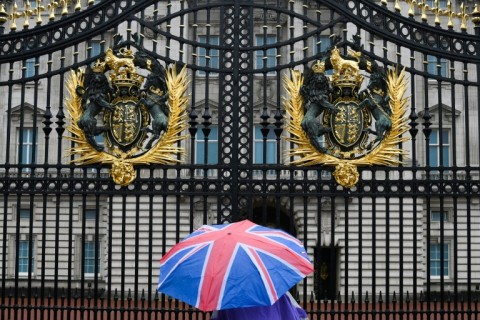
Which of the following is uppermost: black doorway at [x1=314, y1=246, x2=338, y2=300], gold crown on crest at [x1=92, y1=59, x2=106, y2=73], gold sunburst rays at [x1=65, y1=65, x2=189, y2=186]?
gold crown on crest at [x1=92, y1=59, x2=106, y2=73]

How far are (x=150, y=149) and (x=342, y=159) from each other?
2573 millimetres

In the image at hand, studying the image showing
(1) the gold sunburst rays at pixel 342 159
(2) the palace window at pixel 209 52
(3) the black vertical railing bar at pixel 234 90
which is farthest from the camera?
(2) the palace window at pixel 209 52

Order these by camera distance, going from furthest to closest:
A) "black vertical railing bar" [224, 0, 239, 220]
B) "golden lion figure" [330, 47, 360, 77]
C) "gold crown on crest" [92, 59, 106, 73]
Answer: "gold crown on crest" [92, 59, 106, 73] → "black vertical railing bar" [224, 0, 239, 220] → "golden lion figure" [330, 47, 360, 77]

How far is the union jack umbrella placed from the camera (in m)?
6.55

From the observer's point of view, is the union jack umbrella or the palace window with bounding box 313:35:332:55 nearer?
the union jack umbrella

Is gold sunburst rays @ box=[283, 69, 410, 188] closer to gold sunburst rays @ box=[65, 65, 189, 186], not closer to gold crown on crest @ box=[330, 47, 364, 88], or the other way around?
gold crown on crest @ box=[330, 47, 364, 88]

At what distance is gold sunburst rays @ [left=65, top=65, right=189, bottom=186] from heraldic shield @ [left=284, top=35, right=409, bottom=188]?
4.77 ft

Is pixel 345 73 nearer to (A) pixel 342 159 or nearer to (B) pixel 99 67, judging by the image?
(A) pixel 342 159

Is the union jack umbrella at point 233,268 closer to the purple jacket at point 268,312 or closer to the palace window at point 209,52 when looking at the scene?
the purple jacket at point 268,312

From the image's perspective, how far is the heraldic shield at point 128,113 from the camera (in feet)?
37.2

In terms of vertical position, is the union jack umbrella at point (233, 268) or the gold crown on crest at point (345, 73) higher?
the gold crown on crest at point (345, 73)

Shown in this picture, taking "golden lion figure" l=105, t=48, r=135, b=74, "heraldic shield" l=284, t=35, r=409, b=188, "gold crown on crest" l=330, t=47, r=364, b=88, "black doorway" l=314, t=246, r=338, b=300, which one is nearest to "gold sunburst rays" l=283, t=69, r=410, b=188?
"heraldic shield" l=284, t=35, r=409, b=188

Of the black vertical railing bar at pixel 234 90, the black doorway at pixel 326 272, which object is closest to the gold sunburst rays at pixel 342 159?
the black vertical railing bar at pixel 234 90

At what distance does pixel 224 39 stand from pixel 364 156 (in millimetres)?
2513
